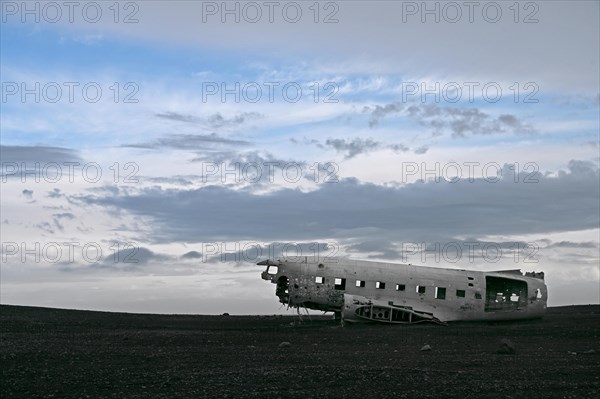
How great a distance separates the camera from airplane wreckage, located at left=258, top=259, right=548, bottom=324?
1869 inches

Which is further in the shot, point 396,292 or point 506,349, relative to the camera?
point 396,292

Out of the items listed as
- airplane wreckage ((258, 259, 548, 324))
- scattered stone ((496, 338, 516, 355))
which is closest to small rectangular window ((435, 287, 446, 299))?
airplane wreckage ((258, 259, 548, 324))

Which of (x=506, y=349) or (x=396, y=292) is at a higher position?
(x=396, y=292)

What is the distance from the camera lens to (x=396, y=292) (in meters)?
48.2

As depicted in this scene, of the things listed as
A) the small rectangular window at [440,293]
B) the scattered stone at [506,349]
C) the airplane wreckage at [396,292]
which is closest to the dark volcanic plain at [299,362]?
the scattered stone at [506,349]

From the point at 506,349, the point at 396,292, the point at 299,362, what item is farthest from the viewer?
the point at 396,292

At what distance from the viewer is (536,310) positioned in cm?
5044

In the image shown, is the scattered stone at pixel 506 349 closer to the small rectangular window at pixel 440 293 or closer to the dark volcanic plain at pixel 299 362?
the dark volcanic plain at pixel 299 362

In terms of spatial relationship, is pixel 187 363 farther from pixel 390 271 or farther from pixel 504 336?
pixel 390 271

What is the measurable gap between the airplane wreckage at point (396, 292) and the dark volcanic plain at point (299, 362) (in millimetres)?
2060

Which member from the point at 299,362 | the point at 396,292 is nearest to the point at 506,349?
the point at 299,362

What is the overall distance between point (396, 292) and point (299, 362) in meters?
21.5

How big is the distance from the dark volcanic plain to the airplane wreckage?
206cm

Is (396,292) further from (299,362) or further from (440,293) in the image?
(299,362)
